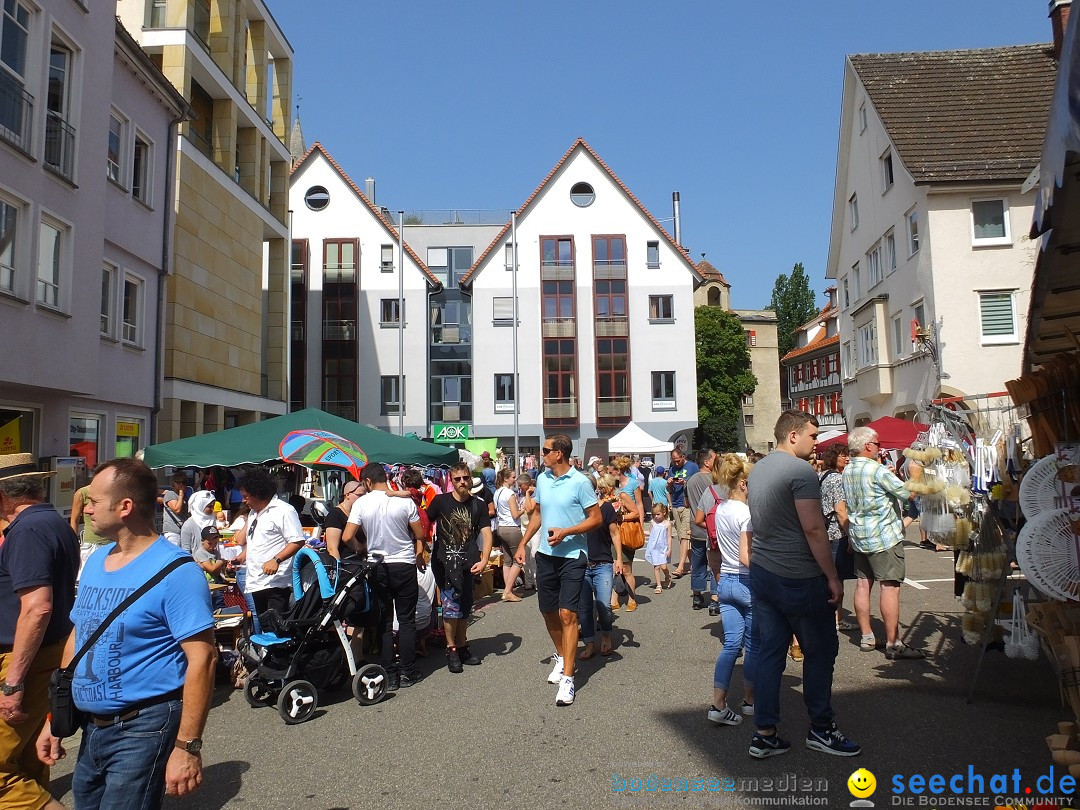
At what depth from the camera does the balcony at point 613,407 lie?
139 feet

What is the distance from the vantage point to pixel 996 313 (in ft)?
76.8

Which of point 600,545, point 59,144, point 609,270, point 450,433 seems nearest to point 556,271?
point 609,270

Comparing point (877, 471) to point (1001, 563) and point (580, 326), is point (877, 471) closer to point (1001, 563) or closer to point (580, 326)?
point (1001, 563)

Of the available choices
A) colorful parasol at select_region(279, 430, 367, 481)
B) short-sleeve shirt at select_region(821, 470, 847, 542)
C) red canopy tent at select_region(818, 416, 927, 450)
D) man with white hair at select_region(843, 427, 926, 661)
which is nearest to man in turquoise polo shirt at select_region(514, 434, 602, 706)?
man with white hair at select_region(843, 427, 926, 661)

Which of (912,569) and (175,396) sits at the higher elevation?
(175,396)

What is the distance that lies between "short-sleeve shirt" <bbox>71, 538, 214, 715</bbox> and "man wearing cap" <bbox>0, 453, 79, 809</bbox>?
89 centimetres

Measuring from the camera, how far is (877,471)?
23.5 ft

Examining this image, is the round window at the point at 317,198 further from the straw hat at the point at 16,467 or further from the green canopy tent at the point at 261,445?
the straw hat at the point at 16,467

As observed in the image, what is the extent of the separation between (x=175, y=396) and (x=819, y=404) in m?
48.9

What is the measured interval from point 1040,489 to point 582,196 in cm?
4022

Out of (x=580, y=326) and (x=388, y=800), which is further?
(x=580, y=326)

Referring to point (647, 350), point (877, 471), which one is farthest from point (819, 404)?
point (877, 471)

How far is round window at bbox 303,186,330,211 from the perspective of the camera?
43875 millimetres

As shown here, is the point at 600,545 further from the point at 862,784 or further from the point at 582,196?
the point at 582,196
